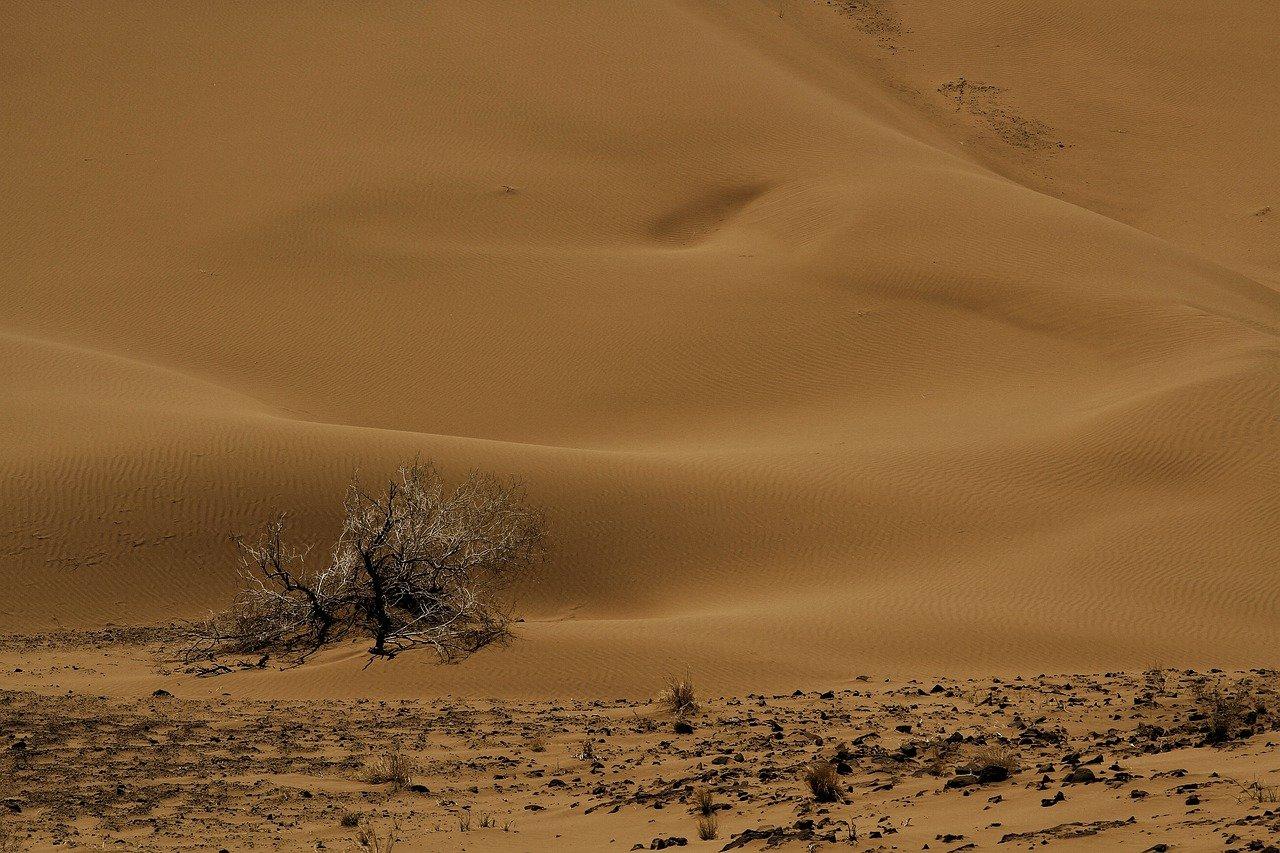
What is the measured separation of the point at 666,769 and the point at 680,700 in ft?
6.07

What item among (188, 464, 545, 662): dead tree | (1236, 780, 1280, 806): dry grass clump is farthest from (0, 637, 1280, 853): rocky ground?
(188, 464, 545, 662): dead tree

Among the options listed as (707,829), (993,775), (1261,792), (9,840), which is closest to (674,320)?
(993,775)

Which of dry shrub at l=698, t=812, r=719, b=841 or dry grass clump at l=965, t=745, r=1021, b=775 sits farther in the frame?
dry grass clump at l=965, t=745, r=1021, b=775

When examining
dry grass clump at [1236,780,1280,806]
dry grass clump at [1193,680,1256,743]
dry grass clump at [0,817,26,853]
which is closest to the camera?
dry grass clump at [1236,780,1280,806]

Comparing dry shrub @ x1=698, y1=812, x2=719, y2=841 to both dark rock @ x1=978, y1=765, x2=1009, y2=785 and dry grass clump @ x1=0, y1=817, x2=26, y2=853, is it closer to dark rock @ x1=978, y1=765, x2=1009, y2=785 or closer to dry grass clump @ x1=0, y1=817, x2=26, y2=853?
dark rock @ x1=978, y1=765, x2=1009, y2=785

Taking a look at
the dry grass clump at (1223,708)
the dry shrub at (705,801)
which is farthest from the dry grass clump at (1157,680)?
the dry shrub at (705,801)

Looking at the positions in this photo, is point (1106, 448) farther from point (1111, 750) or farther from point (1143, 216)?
point (1143, 216)

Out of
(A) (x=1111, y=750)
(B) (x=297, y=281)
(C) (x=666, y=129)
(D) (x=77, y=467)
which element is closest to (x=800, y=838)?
(A) (x=1111, y=750)

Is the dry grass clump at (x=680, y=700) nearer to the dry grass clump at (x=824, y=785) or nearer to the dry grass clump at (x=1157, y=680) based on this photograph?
the dry grass clump at (x=824, y=785)

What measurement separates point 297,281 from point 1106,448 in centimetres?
1500

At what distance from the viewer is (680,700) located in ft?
33.5

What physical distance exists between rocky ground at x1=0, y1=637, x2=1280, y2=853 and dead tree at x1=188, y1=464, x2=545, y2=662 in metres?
1.86

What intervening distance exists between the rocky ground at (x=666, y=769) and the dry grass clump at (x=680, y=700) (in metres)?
0.08

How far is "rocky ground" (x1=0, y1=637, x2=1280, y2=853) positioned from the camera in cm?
628
